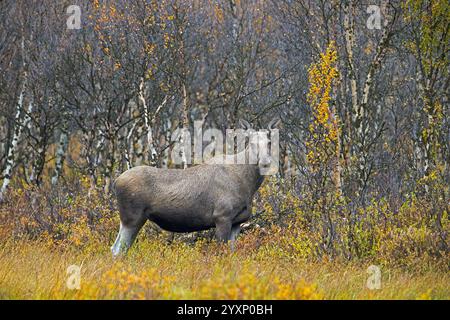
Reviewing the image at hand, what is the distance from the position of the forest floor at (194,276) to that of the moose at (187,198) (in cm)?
48

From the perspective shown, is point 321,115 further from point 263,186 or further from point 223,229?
point 263,186

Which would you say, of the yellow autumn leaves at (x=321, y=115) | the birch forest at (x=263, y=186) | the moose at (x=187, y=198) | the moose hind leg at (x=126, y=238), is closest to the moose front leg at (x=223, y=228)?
the moose at (x=187, y=198)

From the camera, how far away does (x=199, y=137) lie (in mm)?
25484

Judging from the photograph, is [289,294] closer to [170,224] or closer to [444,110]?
[170,224]

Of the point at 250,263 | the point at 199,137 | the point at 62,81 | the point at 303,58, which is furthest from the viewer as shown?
the point at 199,137

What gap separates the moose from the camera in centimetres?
1246

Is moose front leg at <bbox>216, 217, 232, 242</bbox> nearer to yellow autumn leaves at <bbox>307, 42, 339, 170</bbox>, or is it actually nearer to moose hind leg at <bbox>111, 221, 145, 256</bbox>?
moose hind leg at <bbox>111, 221, 145, 256</bbox>

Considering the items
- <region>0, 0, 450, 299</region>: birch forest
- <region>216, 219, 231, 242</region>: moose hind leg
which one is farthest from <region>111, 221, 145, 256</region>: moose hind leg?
<region>216, 219, 231, 242</region>: moose hind leg

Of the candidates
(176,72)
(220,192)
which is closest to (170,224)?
(220,192)

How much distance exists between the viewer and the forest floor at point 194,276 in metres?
8.84

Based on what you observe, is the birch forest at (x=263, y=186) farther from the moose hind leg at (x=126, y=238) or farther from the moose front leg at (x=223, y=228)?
the moose hind leg at (x=126, y=238)

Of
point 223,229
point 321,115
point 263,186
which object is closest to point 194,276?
point 223,229

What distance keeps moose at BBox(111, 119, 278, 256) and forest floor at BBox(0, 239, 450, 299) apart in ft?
1.56
